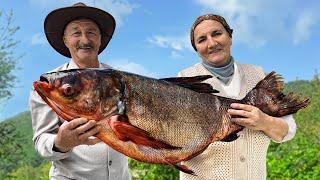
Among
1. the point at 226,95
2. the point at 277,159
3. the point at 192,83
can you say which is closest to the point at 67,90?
the point at 192,83

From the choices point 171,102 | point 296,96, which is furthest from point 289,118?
point 171,102

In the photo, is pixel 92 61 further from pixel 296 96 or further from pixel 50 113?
pixel 296 96

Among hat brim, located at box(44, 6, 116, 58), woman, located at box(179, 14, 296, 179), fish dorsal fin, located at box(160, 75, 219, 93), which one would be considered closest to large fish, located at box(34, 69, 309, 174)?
fish dorsal fin, located at box(160, 75, 219, 93)

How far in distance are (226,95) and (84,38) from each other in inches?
36.3

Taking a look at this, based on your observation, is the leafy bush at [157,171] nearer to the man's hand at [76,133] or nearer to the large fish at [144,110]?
the man's hand at [76,133]

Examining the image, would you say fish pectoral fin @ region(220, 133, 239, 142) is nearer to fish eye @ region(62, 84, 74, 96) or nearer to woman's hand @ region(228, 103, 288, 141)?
woman's hand @ region(228, 103, 288, 141)

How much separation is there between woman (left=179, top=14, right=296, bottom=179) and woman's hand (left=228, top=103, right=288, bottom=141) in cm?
13

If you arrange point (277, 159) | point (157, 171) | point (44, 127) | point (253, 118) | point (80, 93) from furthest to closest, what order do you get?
point (157, 171)
point (277, 159)
point (44, 127)
point (253, 118)
point (80, 93)

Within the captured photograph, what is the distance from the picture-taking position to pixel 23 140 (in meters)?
19.0

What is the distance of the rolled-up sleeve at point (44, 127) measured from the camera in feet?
10.9

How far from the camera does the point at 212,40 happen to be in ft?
11.3

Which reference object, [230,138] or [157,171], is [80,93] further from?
[157,171]

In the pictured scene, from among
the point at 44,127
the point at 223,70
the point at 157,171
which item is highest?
the point at 157,171

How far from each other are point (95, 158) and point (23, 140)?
1554 cm
